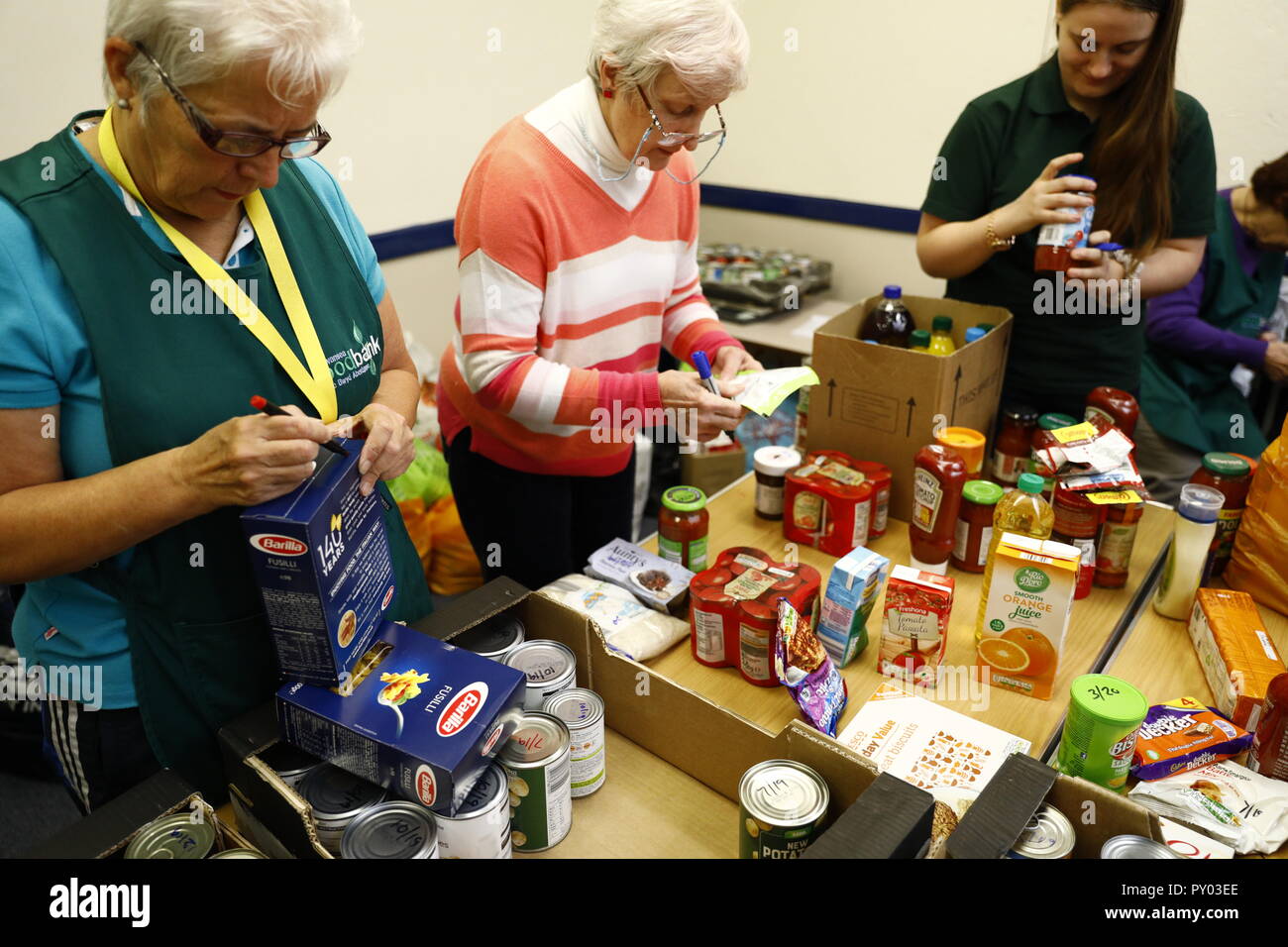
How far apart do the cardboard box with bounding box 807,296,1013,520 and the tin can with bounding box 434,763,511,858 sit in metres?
1.21

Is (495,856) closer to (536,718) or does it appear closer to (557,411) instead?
(536,718)

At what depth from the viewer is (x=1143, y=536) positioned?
193cm

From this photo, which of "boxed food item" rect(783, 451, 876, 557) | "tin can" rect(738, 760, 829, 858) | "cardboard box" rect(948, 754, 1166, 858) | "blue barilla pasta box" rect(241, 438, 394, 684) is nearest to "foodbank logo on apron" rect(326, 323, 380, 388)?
"blue barilla pasta box" rect(241, 438, 394, 684)

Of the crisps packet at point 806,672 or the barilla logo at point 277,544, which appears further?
the crisps packet at point 806,672

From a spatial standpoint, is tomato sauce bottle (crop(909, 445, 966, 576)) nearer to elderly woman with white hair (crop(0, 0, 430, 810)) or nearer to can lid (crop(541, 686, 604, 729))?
can lid (crop(541, 686, 604, 729))

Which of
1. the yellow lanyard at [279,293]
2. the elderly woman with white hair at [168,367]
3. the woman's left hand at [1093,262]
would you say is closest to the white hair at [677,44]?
the elderly woman with white hair at [168,367]

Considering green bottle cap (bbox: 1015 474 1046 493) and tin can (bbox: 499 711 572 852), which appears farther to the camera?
green bottle cap (bbox: 1015 474 1046 493)

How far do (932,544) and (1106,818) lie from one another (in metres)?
0.75

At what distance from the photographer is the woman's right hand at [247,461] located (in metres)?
1.03

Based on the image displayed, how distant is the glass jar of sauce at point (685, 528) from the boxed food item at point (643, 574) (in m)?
0.03

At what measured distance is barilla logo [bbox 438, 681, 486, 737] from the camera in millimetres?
1062

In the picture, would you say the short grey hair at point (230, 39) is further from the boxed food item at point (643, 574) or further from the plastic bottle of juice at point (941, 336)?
the plastic bottle of juice at point (941, 336)

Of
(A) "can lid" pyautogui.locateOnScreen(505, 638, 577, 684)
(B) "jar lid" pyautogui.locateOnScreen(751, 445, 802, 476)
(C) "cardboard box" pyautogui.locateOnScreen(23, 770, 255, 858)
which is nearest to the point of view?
(C) "cardboard box" pyautogui.locateOnScreen(23, 770, 255, 858)
